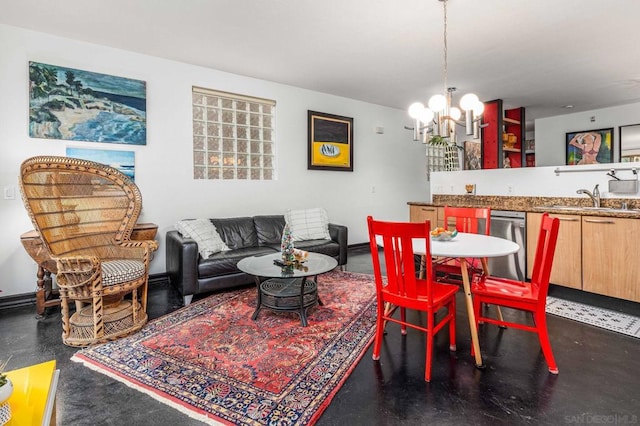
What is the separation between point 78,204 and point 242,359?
2.15 metres

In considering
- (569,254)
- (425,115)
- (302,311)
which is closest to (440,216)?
(569,254)

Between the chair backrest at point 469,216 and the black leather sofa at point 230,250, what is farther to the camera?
the black leather sofa at point 230,250

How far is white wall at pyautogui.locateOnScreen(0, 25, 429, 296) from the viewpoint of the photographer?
124 inches

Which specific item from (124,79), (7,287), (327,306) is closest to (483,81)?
(327,306)

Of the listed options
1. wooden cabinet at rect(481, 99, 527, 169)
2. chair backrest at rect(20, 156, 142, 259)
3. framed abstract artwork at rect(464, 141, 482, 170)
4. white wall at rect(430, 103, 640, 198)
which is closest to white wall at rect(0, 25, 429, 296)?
chair backrest at rect(20, 156, 142, 259)

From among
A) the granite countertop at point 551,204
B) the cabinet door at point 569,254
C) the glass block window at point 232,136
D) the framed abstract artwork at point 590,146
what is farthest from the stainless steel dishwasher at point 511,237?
the framed abstract artwork at point 590,146

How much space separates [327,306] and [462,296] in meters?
1.41

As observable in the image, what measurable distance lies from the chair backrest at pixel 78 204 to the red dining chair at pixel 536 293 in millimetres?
3008

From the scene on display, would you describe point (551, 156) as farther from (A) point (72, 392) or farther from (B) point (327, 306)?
(A) point (72, 392)

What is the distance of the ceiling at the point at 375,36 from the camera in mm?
2744

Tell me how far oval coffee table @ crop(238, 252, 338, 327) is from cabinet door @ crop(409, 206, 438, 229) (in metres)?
2.00

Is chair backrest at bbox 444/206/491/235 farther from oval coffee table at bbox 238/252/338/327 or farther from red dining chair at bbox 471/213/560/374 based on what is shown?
oval coffee table at bbox 238/252/338/327

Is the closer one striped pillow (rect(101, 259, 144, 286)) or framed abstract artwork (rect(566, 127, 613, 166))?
striped pillow (rect(101, 259, 144, 286))

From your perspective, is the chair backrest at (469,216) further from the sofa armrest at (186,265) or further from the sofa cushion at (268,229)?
the sofa armrest at (186,265)
